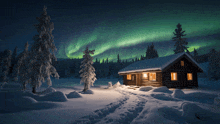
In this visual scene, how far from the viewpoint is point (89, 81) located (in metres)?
15.5

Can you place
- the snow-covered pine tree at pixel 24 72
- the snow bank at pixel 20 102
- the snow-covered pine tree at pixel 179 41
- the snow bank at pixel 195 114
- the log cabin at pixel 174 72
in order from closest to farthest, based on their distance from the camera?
the snow bank at pixel 195 114 → the snow bank at pixel 20 102 → the snow-covered pine tree at pixel 24 72 → the log cabin at pixel 174 72 → the snow-covered pine tree at pixel 179 41

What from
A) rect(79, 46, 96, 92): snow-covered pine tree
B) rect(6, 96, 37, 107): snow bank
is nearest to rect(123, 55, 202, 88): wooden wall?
rect(79, 46, 96, 92): snow-covered pine tree

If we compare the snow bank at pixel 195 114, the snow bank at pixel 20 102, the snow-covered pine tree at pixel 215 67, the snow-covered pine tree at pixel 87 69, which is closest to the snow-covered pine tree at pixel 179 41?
the snow-covered pine tree at pixel 215 67

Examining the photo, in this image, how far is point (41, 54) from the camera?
44.2ft

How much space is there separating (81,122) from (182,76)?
20616mm

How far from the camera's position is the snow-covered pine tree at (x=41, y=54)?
42.8 ft

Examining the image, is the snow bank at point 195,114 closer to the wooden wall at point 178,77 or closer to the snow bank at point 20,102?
the snow bank at point 20,102

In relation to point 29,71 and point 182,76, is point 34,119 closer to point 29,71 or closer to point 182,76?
point 29,71

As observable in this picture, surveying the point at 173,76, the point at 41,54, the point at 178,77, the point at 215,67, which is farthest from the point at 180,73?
the point at 215,67

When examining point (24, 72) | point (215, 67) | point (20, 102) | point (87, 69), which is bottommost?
point (20, 102)

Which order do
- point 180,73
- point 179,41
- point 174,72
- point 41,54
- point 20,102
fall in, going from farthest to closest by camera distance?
point 179,41, point 180,73, point 174,72, point 41,54, point 20,102

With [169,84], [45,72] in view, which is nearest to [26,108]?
[45,72]

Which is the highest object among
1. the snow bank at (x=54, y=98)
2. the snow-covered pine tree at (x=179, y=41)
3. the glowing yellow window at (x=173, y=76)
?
the snow-covered pine tree at (x=179, y=41)

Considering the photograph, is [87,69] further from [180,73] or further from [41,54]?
[180,73]
